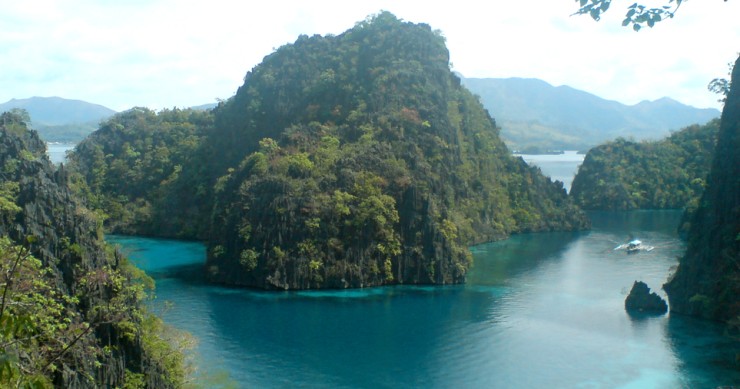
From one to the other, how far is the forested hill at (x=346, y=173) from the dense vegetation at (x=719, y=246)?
1456 centimetres

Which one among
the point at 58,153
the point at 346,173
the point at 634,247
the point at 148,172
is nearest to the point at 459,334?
the point at 346,173

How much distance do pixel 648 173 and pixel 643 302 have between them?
218 ft

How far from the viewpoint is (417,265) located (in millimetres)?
47781

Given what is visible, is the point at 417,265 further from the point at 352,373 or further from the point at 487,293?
the point at 352,373

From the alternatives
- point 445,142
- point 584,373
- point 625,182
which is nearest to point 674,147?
point 625,182

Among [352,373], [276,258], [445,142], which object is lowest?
[352,373]

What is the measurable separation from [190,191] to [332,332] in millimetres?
39833

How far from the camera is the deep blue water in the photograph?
97.7 feet

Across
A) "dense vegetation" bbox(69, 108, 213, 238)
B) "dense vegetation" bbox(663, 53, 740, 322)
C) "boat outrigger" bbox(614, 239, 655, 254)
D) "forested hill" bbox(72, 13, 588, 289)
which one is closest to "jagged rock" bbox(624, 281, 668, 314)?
"dense vegetation" bbox(663, 53, 740, 322)

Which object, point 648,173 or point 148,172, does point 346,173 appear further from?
point 648,173

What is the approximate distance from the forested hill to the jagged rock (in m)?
11.5

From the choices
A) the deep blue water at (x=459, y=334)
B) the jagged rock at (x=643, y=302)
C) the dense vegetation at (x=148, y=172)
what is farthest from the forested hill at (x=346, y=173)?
the jagged rock at (x=643, y=302)

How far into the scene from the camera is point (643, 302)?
40.3m

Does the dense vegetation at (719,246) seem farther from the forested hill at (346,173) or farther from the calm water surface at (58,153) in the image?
the calm water surface at (58,153)
